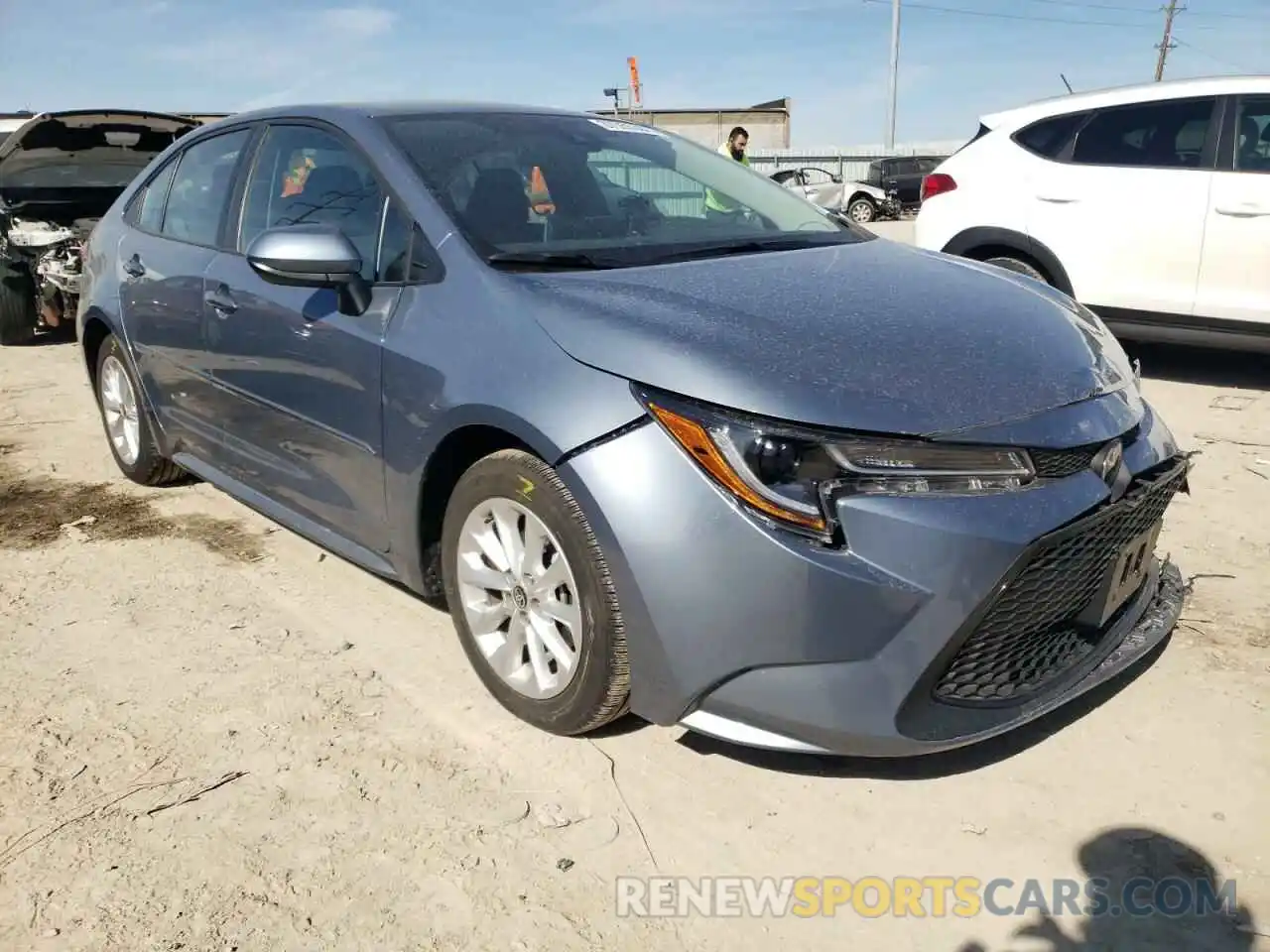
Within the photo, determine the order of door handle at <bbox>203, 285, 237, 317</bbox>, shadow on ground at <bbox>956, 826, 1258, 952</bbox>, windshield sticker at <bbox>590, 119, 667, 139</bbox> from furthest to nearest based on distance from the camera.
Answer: windshield sticker at <bbox>590, 119, 667, 139</bbox> < door handle at <bbox>203, 285, 237, 317</bbox> < shadow on ground at <bbox>956, 826, 1258, 952</bbox>

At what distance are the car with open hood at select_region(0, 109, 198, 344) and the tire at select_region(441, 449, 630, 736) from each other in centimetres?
681

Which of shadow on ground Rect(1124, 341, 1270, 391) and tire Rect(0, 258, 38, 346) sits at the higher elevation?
tire Rect(0, 258, 38, 346)

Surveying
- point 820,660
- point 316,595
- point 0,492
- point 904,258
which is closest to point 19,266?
point 0,492

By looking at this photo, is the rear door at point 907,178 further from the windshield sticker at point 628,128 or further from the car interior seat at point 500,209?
the car interior seat at point 500,209

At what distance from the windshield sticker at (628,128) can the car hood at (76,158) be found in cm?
566

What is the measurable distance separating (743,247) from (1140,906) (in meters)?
1.92

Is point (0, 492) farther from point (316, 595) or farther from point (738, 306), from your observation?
point (738, 306)

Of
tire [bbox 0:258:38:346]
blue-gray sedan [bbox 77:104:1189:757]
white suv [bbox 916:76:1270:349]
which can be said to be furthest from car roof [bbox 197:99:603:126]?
tire [bbox 0:258:38:346]

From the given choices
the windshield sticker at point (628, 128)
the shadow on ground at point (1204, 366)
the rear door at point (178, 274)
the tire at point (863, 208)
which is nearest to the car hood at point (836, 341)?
the windshield sticker at point (628, 128)

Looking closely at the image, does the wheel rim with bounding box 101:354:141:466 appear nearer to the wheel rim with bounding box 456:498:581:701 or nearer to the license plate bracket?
the wheel rim with bounding box 456:498:581:701

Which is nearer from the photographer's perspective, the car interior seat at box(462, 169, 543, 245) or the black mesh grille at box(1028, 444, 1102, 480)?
the black mesh grille at box(1028, 444, 1102, 480)

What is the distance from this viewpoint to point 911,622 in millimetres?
1999

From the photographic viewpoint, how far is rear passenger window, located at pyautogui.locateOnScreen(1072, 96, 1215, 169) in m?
5.68

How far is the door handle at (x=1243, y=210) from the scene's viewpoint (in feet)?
17.8
